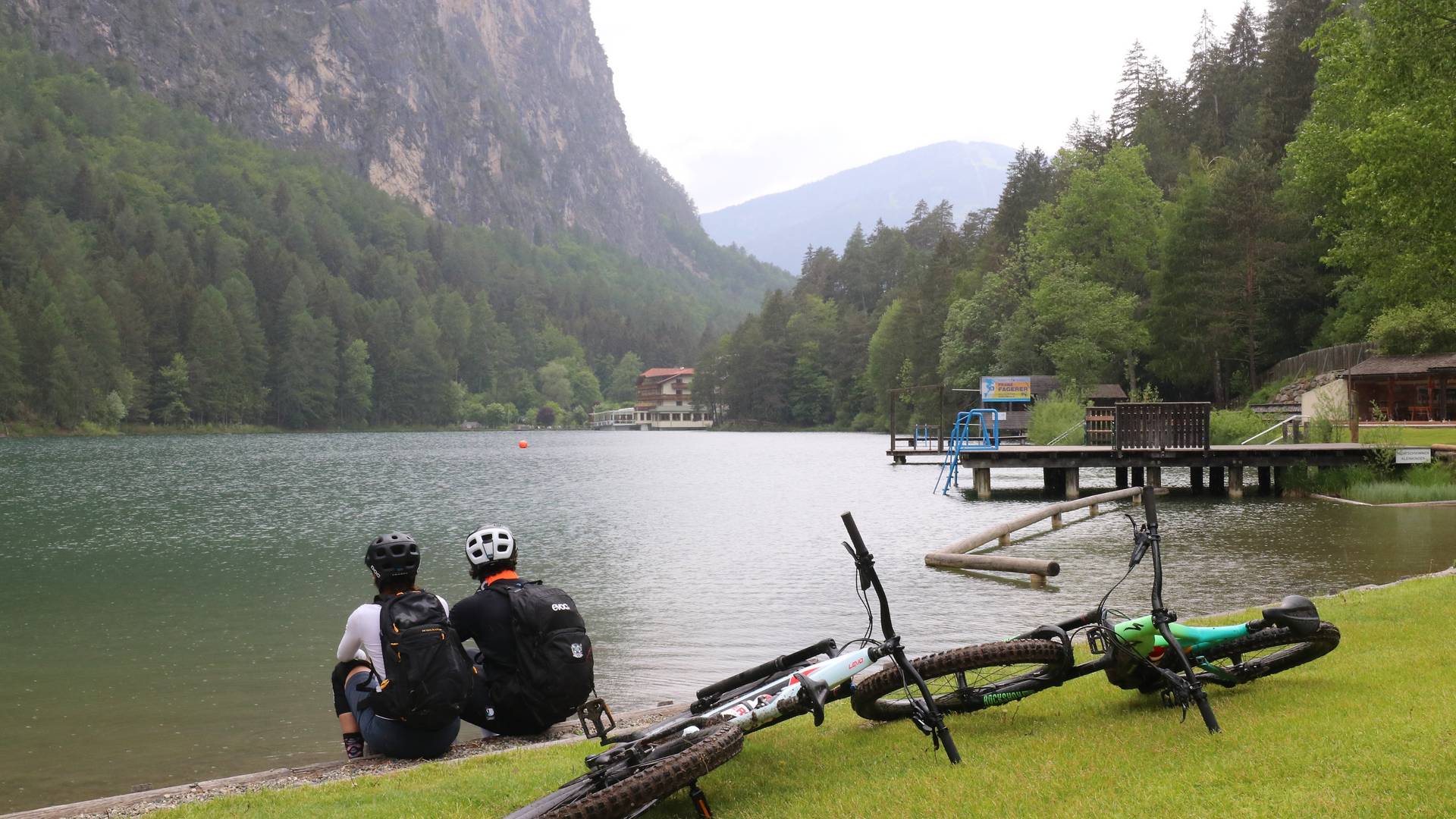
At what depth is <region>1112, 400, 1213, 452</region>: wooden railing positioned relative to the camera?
38.8 metres

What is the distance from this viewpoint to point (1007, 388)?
75.3 metres

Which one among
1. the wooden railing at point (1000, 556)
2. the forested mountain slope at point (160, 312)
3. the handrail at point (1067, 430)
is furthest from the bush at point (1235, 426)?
the forested mountain slope at point (160, 312)

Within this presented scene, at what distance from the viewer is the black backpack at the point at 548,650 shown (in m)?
8.34

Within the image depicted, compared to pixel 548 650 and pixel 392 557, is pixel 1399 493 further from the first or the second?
pixel 392 557

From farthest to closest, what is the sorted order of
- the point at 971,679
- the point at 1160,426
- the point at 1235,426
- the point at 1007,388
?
the point at 1007,388 < the point at 1235,426 < the point at 1160,426 < the point at 971,679

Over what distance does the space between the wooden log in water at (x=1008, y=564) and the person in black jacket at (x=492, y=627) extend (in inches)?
523

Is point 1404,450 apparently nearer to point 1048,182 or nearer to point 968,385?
point 968,385

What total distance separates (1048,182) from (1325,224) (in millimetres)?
53273

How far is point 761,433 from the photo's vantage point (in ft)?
545

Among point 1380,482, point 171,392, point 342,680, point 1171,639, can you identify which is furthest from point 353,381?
point 1171,639

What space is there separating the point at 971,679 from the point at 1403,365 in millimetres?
49090

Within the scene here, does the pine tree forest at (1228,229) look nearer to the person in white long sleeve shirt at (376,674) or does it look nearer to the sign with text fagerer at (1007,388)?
the sign with text fagerer at (1007,388)

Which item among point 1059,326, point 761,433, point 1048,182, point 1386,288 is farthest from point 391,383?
point 1386,288

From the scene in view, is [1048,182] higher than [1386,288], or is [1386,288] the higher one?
[1048,182]
